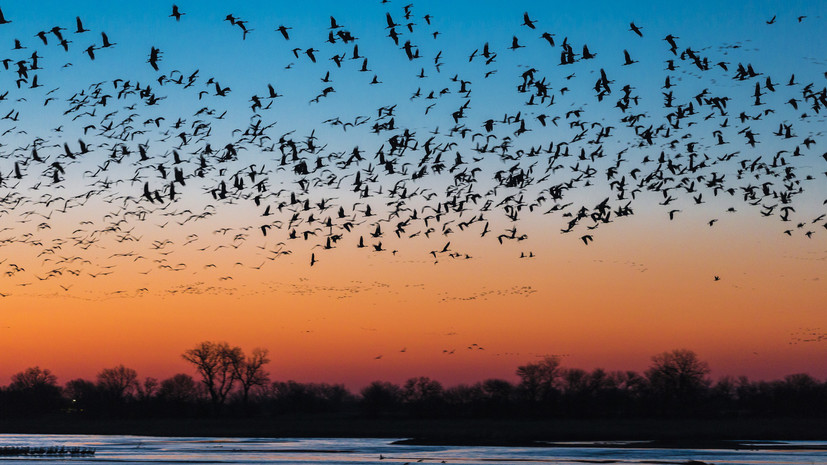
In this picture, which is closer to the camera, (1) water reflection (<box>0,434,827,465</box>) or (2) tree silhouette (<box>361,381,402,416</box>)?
(1) water reflection (<box>0,434,827,465</box>)

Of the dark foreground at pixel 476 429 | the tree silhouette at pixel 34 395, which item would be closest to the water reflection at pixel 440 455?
the dark foreground at pixel 476 429

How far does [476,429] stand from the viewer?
102250mm

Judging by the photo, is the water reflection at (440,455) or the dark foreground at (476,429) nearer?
the water reflection at (440,455)

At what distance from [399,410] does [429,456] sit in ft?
238

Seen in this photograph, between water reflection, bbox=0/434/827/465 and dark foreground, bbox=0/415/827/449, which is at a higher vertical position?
dark foreground, bbox=0/415/827/449

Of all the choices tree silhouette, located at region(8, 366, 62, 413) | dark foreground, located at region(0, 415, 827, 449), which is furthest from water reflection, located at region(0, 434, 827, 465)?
tree silhouette, located at region(8, 366, 62, 413)

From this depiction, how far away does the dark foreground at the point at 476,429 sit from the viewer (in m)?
85.5

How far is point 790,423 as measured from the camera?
108375 mm

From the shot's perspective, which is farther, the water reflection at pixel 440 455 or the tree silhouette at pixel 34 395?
the tree silhouette at pixel 34 395

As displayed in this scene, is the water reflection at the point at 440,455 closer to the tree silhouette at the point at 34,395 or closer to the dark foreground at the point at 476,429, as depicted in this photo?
the dark foreground at the point at 476,429

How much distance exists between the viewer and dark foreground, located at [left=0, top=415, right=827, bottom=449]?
8547 centimetres

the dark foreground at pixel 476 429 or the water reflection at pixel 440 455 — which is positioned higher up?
the dark foreground at pixel 476 429

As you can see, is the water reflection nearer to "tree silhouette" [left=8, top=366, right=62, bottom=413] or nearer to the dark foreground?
the dark foreground

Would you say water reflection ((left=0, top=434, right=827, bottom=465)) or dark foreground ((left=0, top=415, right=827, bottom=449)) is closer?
water reflection ((left=0, top=434, right=827, bottom=465))
